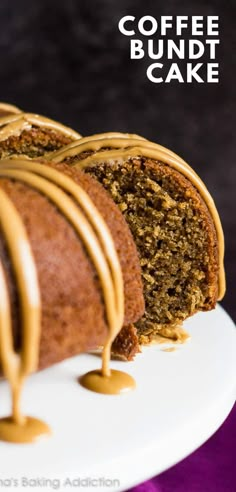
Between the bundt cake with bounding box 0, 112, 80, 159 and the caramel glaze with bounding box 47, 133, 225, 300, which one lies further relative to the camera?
the bundt cake with bounding box 0, 112, 80, 159

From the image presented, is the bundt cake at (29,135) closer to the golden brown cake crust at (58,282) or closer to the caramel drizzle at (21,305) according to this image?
the golden brown cake crust at (58,282)

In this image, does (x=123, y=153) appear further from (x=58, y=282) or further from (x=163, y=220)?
(x=58, y=282)

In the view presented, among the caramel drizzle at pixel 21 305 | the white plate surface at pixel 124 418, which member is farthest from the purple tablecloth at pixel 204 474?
the caramel drizzle at pixel 21 305

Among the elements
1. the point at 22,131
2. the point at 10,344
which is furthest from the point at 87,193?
the point at 22,131

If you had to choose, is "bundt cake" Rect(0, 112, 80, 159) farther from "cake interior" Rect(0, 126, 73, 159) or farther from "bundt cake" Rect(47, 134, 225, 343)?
"bundt cake" Rect(47, 134, 225, 343)

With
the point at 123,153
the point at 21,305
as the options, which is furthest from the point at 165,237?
the point at 21,305

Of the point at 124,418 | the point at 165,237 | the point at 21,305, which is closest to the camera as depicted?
the point at 21,305

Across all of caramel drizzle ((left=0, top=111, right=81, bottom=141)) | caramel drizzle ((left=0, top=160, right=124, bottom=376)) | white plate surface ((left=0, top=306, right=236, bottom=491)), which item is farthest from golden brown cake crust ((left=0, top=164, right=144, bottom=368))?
caramel drizzle ((left=0, top=111, right=81, bottom=141))
